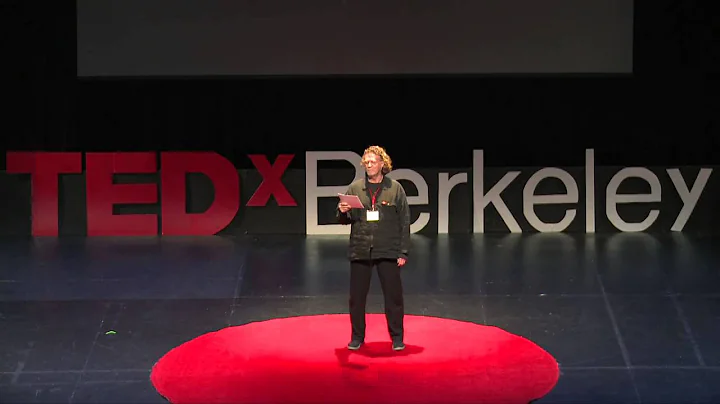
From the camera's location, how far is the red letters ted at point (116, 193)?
474 inches

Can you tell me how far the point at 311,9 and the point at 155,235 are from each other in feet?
9.99

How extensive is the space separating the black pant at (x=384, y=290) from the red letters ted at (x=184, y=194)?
4.93 metres

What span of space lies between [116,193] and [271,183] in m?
1.72

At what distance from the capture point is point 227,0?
1150cm

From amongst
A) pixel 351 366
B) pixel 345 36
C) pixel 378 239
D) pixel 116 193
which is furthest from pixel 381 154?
pixel 116 193

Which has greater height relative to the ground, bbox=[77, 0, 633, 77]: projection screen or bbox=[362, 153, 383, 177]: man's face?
bbox=[77, 0, 633, 77]: projection screen

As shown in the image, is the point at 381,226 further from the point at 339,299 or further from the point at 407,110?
the point at 407,110

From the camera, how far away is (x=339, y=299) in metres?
9.21

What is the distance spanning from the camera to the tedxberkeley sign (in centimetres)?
1205

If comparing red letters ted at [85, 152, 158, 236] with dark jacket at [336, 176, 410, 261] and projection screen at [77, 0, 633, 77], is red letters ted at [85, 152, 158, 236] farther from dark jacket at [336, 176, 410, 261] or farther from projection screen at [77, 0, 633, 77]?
dark jacket at [336, 176, 410, 261]

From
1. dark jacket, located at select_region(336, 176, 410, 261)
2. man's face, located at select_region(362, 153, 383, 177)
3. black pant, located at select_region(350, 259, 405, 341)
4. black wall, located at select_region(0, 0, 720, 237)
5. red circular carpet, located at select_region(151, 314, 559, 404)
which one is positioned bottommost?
red circular carpet, located at select_region(151, 314, 559, 404)

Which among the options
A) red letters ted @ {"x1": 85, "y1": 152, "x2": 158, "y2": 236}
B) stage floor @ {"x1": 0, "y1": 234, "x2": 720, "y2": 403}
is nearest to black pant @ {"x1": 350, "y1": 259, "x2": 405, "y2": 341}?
stage floor @ {"x1": 0, "y1": 234, "x2": 720, "y2": 403}

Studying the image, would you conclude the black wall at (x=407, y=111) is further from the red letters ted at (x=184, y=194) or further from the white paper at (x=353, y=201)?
the white paper at (x=353, y=201)

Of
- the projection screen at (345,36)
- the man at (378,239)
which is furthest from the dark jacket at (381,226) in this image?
the projection screen at (345,36)
